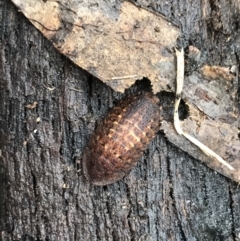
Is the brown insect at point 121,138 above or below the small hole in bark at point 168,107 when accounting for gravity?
below

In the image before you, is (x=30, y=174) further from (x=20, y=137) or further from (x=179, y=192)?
(x=179, y=192)

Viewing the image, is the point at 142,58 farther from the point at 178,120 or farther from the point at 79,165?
the point at 79,165

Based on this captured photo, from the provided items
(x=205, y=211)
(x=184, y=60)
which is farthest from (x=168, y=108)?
(x=205, y=211)

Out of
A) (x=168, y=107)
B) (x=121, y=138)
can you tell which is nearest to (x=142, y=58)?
(x=168, y=107)

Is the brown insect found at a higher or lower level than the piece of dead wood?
lower

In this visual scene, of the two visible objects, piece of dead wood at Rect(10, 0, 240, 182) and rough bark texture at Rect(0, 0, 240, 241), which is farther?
rough bark texture at Rect(0, 0, 240, 241)

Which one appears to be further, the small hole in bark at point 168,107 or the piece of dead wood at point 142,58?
the small hole in bark at point 168,107

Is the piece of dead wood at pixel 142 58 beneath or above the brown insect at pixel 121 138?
above
